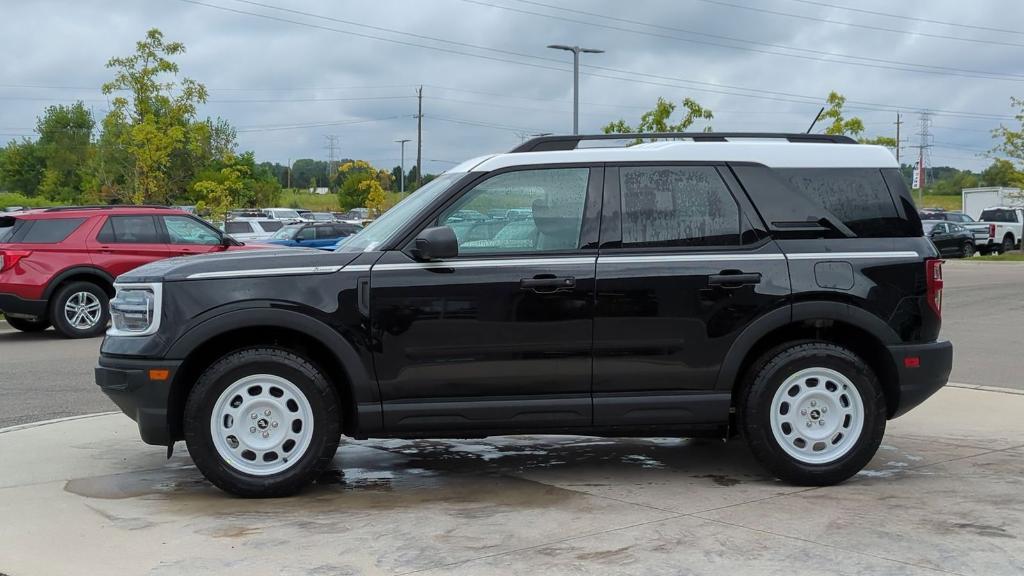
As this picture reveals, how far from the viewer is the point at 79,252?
584 inches

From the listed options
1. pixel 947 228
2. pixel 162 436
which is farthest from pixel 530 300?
pixel 947 228

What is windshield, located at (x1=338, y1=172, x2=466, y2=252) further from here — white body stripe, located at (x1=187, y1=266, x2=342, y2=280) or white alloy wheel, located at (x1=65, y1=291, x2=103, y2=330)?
white alloy wheel, located at (x1=65, y1=291, x2=103, y2=330)

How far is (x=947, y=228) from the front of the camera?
128 ft

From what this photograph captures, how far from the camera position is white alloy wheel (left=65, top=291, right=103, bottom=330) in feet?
48.6

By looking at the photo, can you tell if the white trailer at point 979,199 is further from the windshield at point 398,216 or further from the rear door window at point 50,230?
the windshield at point 398,216

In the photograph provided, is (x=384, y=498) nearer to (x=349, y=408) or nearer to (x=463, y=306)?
(x=349, y=408)

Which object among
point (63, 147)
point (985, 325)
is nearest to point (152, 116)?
point (985, 325)

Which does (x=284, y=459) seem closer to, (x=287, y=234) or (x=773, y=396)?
(x=773, y=396)

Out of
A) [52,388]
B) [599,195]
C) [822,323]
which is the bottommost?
[52,388]

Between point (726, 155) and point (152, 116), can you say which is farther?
point (152, 116)

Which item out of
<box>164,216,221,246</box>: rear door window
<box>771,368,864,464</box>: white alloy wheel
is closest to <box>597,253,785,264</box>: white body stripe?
<box>771,368,864,464</box>: white alloy wheel

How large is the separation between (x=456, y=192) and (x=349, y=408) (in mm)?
1322

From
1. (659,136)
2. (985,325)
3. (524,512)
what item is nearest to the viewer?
(524,512)

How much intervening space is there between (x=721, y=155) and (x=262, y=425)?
9.66 ft
